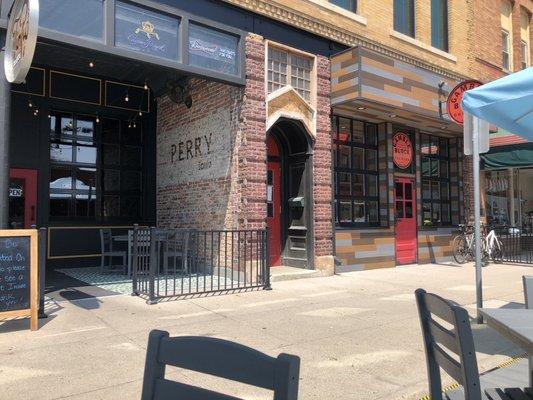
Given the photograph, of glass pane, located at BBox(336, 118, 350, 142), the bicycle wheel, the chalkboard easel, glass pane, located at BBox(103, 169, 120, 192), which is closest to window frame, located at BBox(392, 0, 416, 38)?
glass pane, located at BBox(336, 118, 350, 142)

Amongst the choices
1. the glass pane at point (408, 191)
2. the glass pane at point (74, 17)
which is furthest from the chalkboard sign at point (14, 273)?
the glass pane at point (408, 191)

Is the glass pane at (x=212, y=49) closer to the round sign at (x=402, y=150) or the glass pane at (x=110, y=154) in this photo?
the glass pane at (x=110, y=154)

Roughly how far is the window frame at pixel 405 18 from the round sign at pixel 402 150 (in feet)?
9.44

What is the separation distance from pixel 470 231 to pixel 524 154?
2620 millimetres

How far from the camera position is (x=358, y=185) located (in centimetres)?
1162

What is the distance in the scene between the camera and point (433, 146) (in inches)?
542

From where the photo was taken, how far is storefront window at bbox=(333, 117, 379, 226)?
36.6 ft

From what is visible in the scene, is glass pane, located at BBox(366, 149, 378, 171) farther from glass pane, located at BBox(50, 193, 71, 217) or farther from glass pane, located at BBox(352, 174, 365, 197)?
glass pane, located at BBox(50, 193, 71, 217)

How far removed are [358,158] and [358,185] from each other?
2.24 ft

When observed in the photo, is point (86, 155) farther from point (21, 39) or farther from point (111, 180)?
point (21, 39)

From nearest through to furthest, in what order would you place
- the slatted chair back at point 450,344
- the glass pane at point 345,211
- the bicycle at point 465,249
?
the slatted chair back at point 450,344 < the glass pane at point 345,211 < the bicycle at point 465,249

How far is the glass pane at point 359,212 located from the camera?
11438 millimetres

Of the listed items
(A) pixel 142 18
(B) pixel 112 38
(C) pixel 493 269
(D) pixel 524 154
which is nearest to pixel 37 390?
(B) pixel 112 38

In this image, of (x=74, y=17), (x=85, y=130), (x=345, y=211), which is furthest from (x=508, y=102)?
(x=85, y=130)
